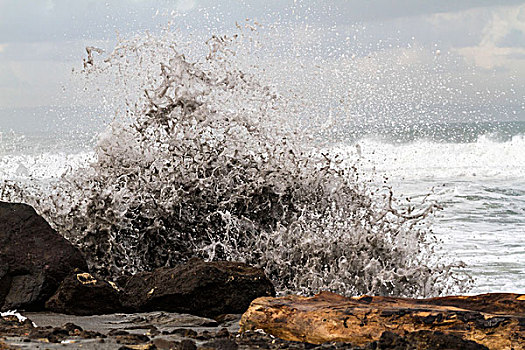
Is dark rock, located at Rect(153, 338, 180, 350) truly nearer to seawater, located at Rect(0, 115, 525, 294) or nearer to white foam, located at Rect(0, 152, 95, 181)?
seawater, located at Rect(0, 115, 525, 294)

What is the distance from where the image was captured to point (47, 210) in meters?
5.15

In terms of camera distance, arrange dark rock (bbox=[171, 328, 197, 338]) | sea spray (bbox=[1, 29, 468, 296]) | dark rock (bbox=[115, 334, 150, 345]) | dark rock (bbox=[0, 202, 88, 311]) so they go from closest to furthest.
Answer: dark rock (bbox=[115, 334, 150, 345]) → dark rock (bbox=[171, 328, 197, 338]) → dark rock (bbox=[0, 202, 88, 311]) → sea spray (bbox=[1, 29, 468, 296])

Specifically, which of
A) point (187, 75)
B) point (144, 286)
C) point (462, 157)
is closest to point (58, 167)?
point (462, 157)

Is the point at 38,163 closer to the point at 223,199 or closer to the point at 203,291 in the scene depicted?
the point at 223,199

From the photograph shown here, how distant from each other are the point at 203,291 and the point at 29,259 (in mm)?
1272

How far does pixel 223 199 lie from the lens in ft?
17.8

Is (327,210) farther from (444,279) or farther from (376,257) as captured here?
(444,279)

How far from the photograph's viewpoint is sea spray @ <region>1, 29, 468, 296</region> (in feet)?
16.3

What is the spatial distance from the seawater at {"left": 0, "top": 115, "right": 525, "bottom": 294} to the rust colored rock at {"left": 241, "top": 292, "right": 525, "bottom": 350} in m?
2.45

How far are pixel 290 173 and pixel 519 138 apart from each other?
24.1 meters

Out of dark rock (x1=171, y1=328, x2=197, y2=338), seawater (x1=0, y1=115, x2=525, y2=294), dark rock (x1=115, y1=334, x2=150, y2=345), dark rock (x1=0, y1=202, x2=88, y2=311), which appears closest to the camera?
dark rock (x1=115, y1=334, x2=150, y2=345)

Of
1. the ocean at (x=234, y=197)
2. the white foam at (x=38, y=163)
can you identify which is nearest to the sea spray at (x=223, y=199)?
the ocean at (x=234, y=197)

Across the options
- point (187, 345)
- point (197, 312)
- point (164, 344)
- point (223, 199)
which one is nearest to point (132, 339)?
point (164, 344)

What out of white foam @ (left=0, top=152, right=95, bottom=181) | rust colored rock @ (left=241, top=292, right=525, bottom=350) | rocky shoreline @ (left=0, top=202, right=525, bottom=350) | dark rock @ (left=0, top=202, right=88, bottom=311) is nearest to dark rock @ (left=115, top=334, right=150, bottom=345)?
rocky shoreline @ (left=0, top=202, right=525, bottom=350)
